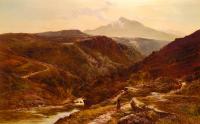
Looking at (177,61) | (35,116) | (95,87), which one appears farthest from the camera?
(95,87)

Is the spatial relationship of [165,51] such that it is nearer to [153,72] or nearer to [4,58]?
[153,72]

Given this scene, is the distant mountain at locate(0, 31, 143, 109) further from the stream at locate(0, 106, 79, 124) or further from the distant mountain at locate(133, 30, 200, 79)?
the distant mountain at locate(133, 30, 200, 79)

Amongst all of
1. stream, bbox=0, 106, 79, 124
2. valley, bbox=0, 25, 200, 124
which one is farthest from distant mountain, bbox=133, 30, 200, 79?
stream, bbox=0, 106, 79, 124

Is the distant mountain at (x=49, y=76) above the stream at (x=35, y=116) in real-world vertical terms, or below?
above

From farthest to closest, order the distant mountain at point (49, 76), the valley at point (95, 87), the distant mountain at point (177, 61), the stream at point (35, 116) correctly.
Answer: the distant mountain at point (49, 76) → the stream at point (35, 116) → the distant mountain at point (177, 61) → the valley at point (95, 87)

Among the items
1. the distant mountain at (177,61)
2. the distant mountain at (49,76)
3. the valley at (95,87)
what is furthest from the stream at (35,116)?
the distant mountain at (177,61)

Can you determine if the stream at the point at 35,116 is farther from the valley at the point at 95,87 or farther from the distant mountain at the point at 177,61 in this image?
the distant mountain at the point at 177,61

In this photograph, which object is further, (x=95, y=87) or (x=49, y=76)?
(x=49, y=76)

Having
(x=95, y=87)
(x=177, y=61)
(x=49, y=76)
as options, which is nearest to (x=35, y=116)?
(x=95, y=87)

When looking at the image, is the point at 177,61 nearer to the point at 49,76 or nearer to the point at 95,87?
the point at 95,87
